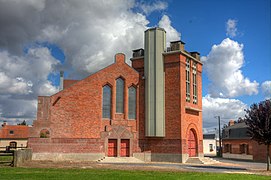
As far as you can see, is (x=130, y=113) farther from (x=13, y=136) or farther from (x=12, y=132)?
(x=12, y=132)

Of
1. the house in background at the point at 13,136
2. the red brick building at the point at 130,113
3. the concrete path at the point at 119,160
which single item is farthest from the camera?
the house in background at the point at 13,136

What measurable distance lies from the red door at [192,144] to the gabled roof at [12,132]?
38.8m

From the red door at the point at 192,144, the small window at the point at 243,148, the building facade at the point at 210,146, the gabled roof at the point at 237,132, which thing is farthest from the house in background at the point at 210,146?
the red door at the point at 192,144

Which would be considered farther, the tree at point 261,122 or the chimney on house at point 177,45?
the chimney on house at point 177,45

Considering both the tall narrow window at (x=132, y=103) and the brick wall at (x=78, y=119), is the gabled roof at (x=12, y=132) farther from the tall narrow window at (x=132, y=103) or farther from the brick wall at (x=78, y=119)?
the tall narrow window at (x=132, y=103)

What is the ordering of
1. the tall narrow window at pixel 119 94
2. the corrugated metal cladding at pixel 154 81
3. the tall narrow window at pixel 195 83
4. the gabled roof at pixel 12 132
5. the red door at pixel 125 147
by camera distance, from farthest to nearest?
1. the gabled roof at pixel 12 132
2. the tall narrow window at pixel 195 83
3. the tall narrow window at pixel 119 94
4. the red door at pixel 125 147
5. the corrugated metal cladding at pixel 154 81

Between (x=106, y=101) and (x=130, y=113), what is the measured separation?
2.98 m

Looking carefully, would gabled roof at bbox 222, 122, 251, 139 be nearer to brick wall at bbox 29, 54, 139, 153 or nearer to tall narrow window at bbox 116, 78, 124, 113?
brick wall at bbox 29, 54, 139, 153

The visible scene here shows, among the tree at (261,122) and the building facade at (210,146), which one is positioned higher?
the tree at (261,122)

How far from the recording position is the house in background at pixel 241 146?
42.4 m

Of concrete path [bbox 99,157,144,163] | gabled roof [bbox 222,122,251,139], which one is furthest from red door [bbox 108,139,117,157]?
gabled roof [bbox 222,122,251,139]

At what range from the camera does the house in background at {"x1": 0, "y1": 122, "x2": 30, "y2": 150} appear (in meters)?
59.6

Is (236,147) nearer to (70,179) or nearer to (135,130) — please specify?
(135,130)

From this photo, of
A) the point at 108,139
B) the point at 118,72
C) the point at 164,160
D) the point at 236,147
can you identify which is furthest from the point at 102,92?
the point at 236,147
